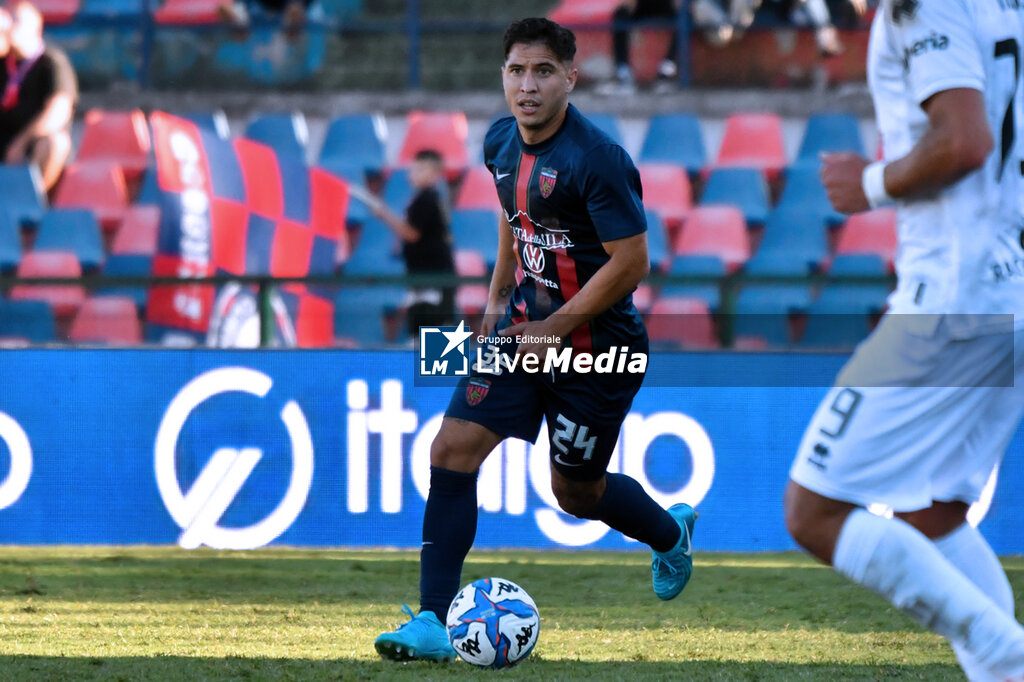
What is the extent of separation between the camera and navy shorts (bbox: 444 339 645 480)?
4.59 metres

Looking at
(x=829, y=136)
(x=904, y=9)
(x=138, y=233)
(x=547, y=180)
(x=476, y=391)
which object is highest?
(x=904, y=9)

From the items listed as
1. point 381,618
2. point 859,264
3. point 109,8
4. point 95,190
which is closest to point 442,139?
point 95,190

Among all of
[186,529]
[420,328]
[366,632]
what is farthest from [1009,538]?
[186,529]

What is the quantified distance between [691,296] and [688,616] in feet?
8.79

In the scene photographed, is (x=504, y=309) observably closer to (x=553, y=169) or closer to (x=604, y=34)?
(x=553, y=169)

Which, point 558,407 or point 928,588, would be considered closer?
point 928,588

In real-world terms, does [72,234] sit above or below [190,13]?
below

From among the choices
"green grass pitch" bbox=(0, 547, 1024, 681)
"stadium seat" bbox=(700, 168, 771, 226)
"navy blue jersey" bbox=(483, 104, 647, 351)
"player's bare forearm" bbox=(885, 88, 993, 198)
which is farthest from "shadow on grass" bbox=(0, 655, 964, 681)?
"stadium seat" bbox=(700, 168, 771, 226)

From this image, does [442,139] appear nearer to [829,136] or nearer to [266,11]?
[266,11]

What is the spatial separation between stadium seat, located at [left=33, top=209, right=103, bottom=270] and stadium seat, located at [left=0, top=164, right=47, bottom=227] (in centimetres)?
24

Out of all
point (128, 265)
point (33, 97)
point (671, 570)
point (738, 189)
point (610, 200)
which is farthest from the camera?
point (738, 189)

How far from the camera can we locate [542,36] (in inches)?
174

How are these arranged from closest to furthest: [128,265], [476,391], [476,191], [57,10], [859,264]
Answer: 1. [476,391]
2. [128,265]
3. [859,264]
4. [476,191]
5. [57,10]

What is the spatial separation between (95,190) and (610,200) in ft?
28.3
